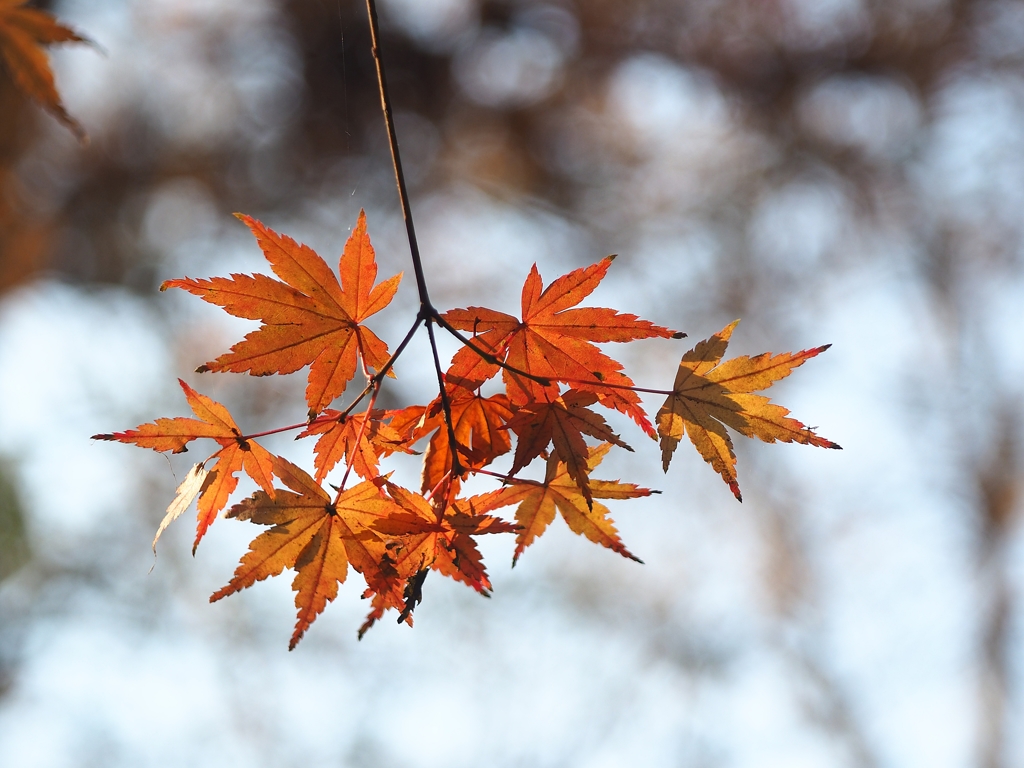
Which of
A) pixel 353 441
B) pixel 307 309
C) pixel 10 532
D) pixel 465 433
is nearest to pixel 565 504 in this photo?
pixel 465 433

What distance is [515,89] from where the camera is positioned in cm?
452

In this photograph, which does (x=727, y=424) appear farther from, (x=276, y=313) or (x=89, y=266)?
(x=89, y=266)

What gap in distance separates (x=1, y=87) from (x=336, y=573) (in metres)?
4.34

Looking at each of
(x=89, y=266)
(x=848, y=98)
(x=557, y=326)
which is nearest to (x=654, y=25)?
(x=848, y=98)

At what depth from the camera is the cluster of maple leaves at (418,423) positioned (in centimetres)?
66

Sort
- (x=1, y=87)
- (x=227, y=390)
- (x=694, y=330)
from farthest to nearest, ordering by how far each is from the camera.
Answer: (x=694, y=330), (x=227, y=390), (x=1, y=87)

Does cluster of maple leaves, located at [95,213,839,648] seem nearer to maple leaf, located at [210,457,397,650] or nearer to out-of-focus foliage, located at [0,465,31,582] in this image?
maple leaf, located at [210,457,397,650]

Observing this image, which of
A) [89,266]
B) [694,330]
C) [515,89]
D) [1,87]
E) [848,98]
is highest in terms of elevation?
[848,98]

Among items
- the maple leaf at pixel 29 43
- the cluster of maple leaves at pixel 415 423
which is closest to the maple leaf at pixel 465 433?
the cluster of maple leaves at pixel 415 423

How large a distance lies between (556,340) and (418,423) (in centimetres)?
17

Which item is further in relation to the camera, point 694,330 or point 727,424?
point 694,330

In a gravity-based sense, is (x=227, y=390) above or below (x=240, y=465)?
above

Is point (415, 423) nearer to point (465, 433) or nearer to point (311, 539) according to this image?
→ point (465, 433)

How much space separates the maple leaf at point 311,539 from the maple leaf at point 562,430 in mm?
145
